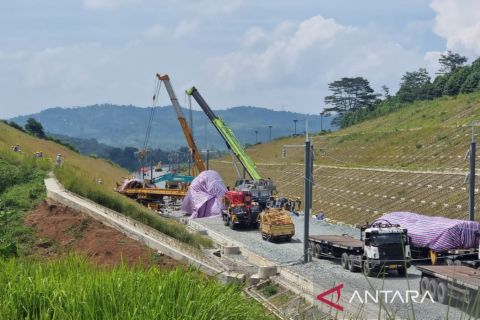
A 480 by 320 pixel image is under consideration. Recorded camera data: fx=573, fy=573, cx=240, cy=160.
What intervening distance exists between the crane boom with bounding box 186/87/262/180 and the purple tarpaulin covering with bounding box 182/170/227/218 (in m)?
3.74

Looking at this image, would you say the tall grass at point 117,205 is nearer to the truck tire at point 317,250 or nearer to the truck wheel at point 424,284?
the truck tire at point 317,250

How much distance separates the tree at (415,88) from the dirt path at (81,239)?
9546 cm

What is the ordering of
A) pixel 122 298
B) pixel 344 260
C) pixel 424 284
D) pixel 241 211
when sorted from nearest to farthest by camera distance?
pixel 122 298
pixel 424 284
pixel 344 260
pixel 241 211

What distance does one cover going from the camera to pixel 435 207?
1556 inches

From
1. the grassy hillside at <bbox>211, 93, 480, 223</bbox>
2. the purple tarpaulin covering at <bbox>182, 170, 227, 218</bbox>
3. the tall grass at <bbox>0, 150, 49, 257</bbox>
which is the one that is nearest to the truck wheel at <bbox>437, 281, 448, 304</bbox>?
→ the tall grass at <bbox>0, 150, 49, 257</bbox>

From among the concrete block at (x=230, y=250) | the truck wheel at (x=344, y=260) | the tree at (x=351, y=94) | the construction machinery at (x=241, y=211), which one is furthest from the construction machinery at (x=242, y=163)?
the tree at (x=351, y=94)

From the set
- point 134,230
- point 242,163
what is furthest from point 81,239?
point 242,163

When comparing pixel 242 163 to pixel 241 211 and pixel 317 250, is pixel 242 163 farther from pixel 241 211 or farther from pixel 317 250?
pixel 317 250

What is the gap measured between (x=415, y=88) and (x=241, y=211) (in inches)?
3544

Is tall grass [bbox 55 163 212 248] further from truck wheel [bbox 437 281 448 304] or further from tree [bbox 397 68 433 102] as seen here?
tree [bbox 397 68 433 102]

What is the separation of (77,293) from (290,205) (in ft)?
128

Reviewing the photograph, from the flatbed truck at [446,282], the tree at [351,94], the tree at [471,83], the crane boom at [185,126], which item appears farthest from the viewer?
the tree at [351,94]

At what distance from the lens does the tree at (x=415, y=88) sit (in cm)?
10955

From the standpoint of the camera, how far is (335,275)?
74.3 ft
